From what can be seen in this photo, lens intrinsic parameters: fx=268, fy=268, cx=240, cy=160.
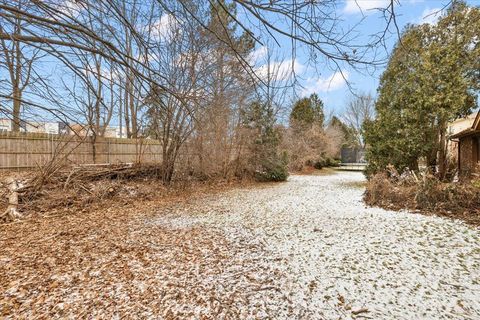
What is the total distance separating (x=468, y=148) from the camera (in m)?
8.66

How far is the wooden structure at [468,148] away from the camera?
7.46 meters

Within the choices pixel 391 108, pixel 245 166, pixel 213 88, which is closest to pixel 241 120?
pixel 245 166

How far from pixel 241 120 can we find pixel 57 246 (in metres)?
7.80

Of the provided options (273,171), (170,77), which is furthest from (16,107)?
(273,171)

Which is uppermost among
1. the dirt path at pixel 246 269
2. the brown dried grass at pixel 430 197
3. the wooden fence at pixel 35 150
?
the wooden fence at pixel 35 150

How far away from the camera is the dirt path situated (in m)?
2.10

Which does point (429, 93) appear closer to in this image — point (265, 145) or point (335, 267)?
point (265, 145)

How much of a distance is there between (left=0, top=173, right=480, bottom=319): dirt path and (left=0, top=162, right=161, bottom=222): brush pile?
4.22ft

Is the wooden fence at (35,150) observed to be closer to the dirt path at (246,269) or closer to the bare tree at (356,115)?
the dirt path at (246,269)

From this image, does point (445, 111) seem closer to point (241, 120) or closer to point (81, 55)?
point (241, 120)

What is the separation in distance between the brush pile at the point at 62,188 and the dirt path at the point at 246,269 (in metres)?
1.29

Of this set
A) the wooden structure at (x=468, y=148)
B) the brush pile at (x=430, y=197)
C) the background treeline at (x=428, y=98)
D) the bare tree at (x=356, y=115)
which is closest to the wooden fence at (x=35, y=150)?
the brush pile at (x=430, y=197)

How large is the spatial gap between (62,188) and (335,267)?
5973 millimetres

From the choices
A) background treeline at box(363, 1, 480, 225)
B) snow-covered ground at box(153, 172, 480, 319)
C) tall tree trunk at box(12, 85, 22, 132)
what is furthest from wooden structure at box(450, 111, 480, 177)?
tall tree trunk at box(12, 85, 22, 132)
